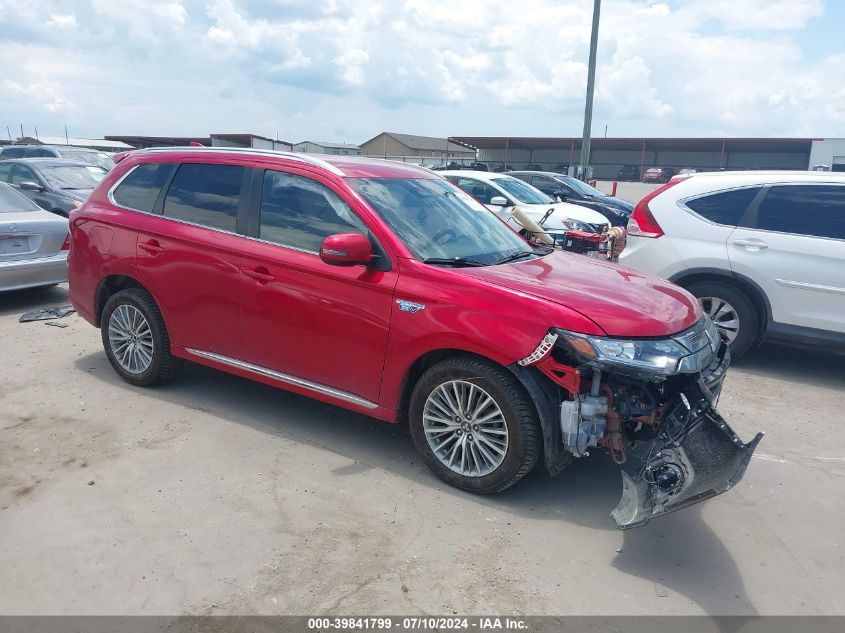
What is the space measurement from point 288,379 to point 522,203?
9.06 m

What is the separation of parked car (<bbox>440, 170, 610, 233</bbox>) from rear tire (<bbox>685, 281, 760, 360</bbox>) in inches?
232

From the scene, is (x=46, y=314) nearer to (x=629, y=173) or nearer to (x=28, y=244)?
(x=28, y=244)

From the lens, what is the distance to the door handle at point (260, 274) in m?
4.52

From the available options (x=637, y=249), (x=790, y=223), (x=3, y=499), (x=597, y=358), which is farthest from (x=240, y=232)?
(x=790, y=223)

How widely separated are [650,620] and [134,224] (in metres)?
4.44

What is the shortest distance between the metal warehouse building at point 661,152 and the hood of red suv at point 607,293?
142ft

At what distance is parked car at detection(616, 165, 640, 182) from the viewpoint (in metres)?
48.9

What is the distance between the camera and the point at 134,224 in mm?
5266

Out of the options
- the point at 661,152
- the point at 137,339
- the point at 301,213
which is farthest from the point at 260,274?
the point at 661,152

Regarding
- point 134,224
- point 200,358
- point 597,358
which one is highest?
point 134,224

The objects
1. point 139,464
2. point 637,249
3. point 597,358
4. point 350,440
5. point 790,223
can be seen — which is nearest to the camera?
point 597,358

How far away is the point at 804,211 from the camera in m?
6.32

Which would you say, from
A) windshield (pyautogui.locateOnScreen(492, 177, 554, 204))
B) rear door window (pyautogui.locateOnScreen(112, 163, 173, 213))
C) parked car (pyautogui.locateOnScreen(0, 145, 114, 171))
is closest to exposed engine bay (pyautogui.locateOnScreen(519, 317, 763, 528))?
rear door window (pyautogui.locateOnScreen(112, 163, 173, 213))

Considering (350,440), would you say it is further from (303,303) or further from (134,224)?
(134,224)
